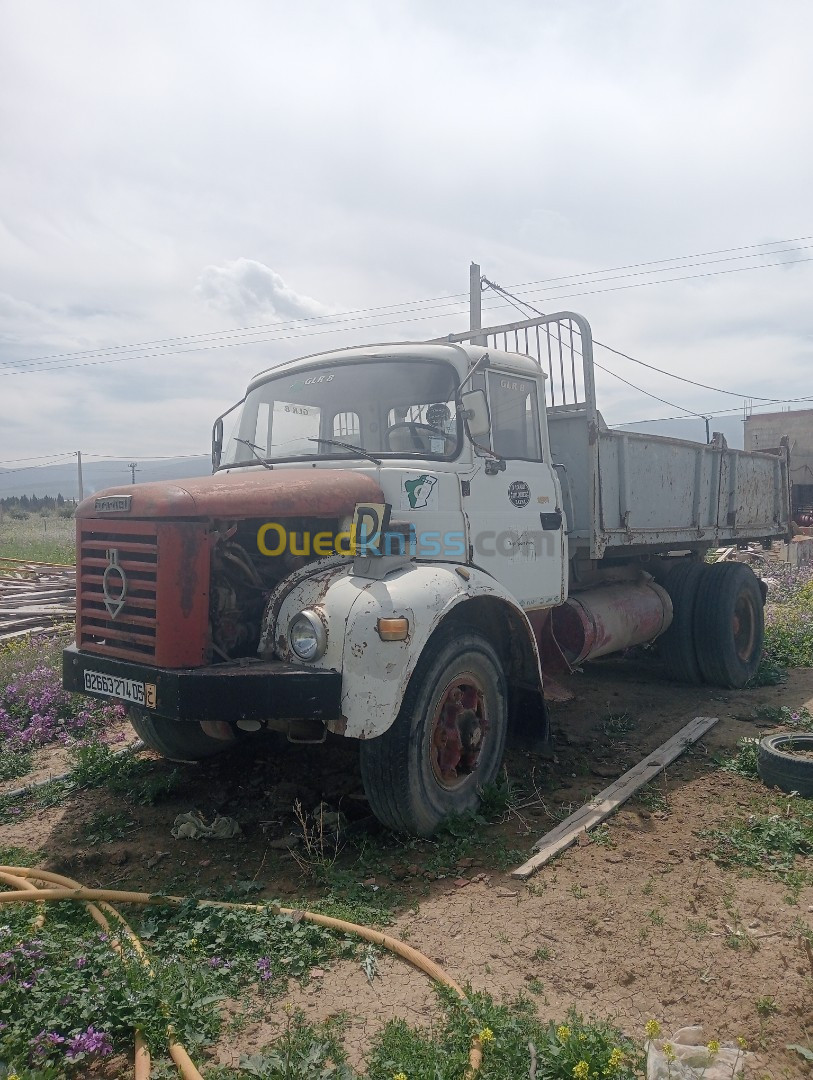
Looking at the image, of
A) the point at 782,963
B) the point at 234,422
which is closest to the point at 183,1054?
the point at 782,963

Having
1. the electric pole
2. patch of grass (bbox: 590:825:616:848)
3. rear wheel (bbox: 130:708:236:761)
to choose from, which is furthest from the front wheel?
the electric pole

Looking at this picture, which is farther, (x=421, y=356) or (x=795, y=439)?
(x=795, y=439)

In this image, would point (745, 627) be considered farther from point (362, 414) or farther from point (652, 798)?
point (362, 414)

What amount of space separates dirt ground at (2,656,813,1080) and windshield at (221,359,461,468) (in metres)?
2.00

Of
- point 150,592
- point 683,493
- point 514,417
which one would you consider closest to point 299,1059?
point 150,592

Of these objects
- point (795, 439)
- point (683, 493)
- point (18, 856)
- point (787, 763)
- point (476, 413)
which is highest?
point (795, 439)

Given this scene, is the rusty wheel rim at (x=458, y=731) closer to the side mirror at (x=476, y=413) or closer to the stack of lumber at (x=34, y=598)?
the side mirror at (x=476, y=413)

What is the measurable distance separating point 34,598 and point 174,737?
24.3ft

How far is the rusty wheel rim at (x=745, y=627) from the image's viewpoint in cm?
786

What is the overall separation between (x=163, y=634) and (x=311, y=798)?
1537 mm

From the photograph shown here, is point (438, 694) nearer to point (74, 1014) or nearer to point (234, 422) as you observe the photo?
point (74, 1014)

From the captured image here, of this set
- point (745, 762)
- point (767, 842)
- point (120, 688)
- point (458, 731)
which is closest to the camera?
point (120, 688)

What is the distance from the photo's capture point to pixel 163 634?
3701mm

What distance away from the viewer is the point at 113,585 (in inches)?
157
